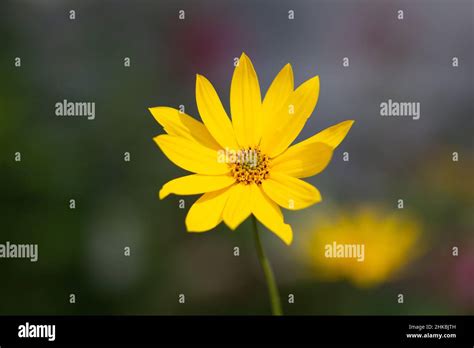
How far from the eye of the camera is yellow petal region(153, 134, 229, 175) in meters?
0.99

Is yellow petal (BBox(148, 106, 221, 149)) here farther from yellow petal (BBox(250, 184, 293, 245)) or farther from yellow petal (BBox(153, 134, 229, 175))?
yellow petal (BBox(250, 184, 293, 245))

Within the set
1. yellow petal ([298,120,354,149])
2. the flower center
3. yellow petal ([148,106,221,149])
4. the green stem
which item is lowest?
the green stem

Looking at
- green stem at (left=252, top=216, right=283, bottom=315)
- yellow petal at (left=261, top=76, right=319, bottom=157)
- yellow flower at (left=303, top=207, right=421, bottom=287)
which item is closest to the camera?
green stem at (left=252, top=216, right=283, bottom=315)

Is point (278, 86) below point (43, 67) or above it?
below

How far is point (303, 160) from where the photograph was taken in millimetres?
979

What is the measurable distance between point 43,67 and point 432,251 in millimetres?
1269

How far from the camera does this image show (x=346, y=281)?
162 centimetres

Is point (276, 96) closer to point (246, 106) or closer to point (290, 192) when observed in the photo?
point (246, 106)

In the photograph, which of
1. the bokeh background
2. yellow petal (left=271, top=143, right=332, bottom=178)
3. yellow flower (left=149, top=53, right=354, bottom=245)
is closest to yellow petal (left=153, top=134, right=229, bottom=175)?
yellow flower (left=149, top=53, right=354, bottom=245)

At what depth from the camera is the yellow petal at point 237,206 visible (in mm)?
903

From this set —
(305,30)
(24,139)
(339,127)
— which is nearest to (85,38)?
(24,139)

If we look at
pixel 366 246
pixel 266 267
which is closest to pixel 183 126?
pixel 266 267

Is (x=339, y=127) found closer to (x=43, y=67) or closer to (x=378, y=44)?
(x=378, y=44)
